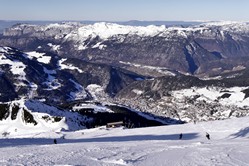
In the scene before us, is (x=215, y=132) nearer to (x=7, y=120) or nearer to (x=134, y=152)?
(x=134, y=152)

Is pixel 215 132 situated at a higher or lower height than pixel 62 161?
lower

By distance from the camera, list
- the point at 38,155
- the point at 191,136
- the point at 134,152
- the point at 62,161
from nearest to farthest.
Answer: the point at 62,161 < the point at 38,155 < the point at 134,152 < the point at 191,136

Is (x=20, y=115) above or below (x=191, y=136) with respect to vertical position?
below

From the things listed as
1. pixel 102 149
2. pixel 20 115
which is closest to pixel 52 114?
pixel 20 115

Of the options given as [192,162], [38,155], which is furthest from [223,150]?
[38,155]

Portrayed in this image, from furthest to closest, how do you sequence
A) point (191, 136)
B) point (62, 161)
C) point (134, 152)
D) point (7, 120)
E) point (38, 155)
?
1. point (7, 120)
2. point (191, 136)
3. point (134, 152)
4. point (38, 155)
5. point (62, 161)

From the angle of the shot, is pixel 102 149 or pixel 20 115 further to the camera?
pixel 20 115

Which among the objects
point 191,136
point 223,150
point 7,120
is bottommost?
point 7,120

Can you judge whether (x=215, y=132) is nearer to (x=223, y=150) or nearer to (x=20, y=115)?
(x=223, y=150)

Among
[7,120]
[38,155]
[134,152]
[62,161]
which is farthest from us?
[7,120]
